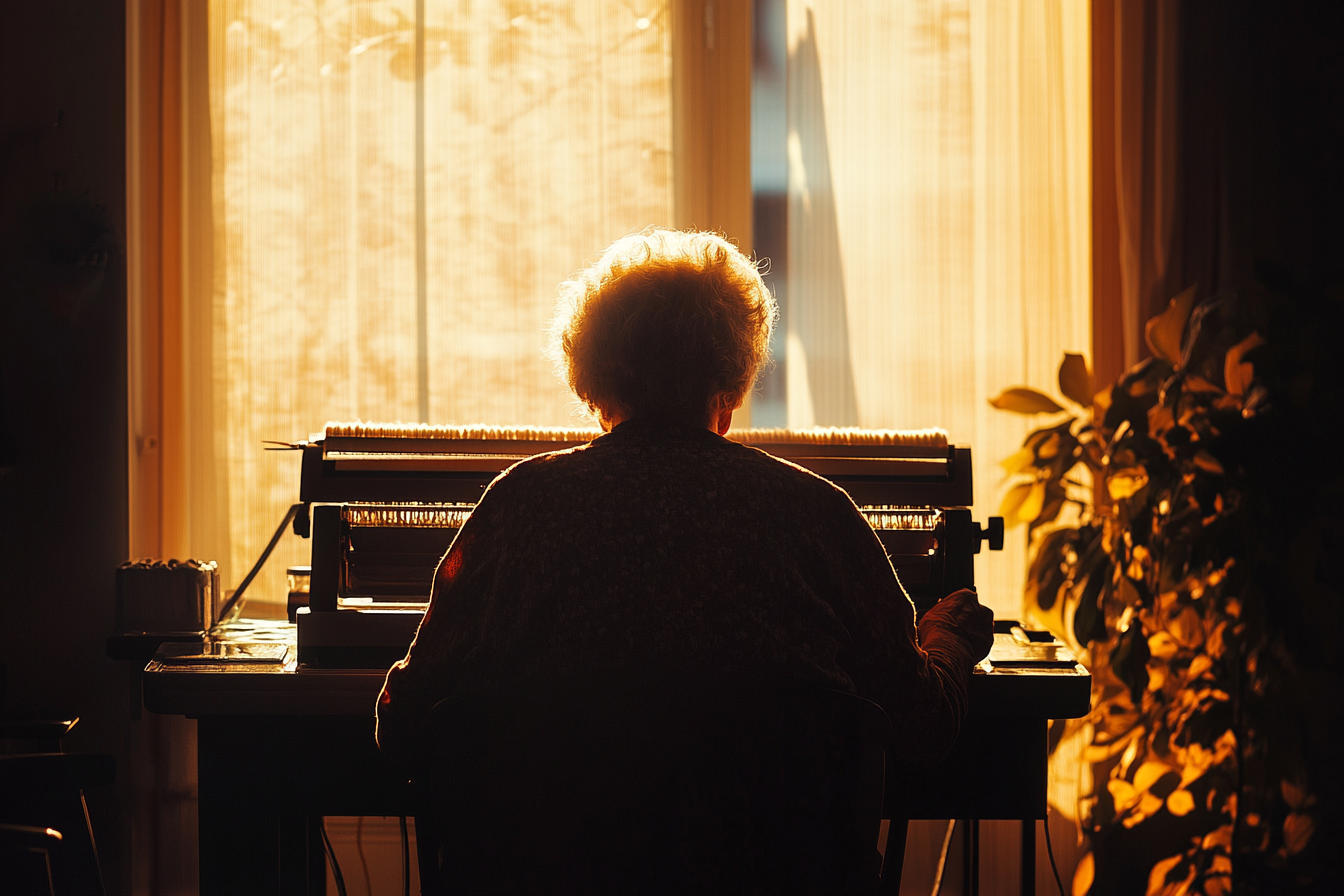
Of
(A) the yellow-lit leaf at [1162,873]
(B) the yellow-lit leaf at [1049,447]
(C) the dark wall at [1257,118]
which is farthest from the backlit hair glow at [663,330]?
(C) the dark wall at [1257,118]

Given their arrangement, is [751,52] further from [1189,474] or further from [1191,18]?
[1189,474]

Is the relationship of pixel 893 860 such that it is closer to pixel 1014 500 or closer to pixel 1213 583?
pixel 1014 500

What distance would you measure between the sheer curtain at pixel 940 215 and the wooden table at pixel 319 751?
939 mm

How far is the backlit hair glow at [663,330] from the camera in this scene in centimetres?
116

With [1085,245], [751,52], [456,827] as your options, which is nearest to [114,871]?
[456,827]

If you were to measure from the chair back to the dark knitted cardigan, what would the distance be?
6cm

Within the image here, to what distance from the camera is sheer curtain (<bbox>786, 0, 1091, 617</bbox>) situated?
2318mm

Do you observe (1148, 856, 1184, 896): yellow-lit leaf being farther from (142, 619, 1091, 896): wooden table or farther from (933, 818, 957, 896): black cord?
(142, 619, 1091, 896): wooden table

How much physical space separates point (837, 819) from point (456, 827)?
1.14 ft

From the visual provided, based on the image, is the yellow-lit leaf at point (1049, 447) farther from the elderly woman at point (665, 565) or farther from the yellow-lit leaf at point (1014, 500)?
the elderly woman at point (665, 565)

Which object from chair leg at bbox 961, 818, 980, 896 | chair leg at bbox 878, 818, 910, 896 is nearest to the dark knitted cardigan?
chair leg at bbox 878, 818, 910, 896

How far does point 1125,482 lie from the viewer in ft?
6.31

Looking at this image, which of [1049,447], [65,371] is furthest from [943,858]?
[65,371]

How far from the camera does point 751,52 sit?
2.39 m
